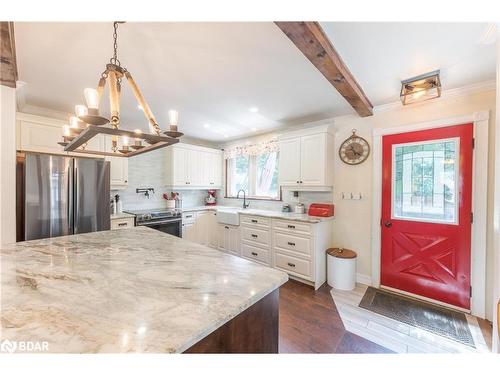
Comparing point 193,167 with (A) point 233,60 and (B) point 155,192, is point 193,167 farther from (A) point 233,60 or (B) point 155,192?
(A) point 233,60

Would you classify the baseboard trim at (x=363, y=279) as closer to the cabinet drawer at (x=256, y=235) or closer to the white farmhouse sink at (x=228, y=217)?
the cabinet drawer at (x=256, y=235)

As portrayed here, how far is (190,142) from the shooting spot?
4.48 meters

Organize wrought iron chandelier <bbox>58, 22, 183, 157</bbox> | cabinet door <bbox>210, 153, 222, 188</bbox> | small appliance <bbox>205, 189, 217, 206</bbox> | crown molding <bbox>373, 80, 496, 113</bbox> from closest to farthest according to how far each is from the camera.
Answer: wrought iron chandelier <bbox>58, 22, 183, 157</bbox> < crown molding <bbox>373, 80, 496, 113</bbox> < cabinet door <bbox>210, 153, 222, 188</bbox> < small appliance <bbox>205, 189, 217, 206</bbox>

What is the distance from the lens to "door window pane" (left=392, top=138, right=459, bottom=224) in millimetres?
2219

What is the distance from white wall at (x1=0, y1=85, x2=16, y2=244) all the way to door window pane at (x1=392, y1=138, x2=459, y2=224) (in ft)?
Answer: 13.5

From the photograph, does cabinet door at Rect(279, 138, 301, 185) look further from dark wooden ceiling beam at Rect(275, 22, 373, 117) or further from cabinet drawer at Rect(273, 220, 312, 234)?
dark wooden ceiling beam at Rect(275, 22, 373, 117)

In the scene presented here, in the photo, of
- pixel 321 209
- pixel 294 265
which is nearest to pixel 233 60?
pixel 321 209

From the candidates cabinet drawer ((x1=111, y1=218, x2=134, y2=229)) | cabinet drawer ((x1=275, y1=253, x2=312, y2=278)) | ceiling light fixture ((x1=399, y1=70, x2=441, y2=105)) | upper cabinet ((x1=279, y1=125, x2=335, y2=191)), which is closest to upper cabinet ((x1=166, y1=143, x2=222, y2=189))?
cabinet drawer ((x1=111, y1=218, x2=134, y2=229))

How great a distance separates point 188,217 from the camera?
3.84 metres

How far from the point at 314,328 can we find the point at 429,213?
5.94 ft

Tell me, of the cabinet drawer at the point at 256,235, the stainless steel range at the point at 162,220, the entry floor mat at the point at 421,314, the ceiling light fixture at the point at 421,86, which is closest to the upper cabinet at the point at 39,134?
the stainless steel range at the point at 162,220

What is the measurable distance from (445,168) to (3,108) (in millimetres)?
4457

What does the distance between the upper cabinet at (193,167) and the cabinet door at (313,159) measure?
2144mm
